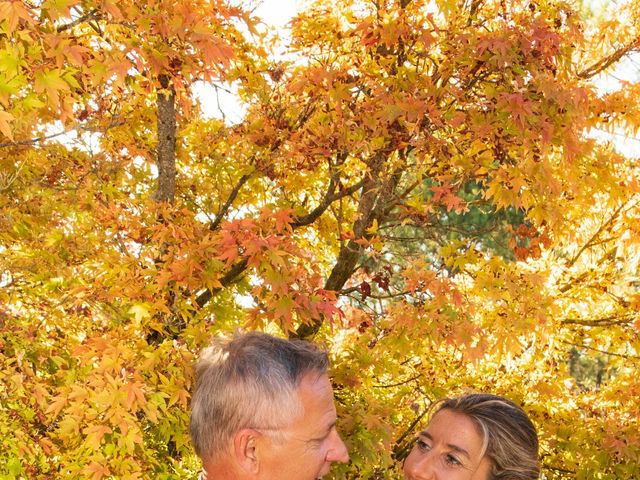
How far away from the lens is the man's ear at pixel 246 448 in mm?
1888

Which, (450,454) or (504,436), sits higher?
(504,436)

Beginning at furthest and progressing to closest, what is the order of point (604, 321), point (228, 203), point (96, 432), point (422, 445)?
point (604, 321)
point (228, 203)
point (96, 432)
point (422, 445)

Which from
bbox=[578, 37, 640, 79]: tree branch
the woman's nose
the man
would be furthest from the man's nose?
bbox=[578, 37, 640, 79]: tree branch

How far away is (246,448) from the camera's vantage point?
74.4 inches

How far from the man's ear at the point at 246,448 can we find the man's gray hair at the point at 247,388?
16 mm

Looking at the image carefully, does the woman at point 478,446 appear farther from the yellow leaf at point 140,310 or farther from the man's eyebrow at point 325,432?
the yellow leaf at point 140,310

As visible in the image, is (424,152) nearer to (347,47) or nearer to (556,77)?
(556,77)

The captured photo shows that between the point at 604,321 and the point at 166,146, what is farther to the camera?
the point at 604,321

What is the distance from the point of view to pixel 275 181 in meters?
5.68

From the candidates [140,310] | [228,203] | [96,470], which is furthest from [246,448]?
[228,203]

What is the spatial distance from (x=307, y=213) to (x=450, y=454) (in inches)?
130

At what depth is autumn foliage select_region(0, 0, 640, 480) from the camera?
10.8ft

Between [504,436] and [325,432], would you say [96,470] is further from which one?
[504,436]

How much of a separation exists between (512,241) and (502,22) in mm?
1570
